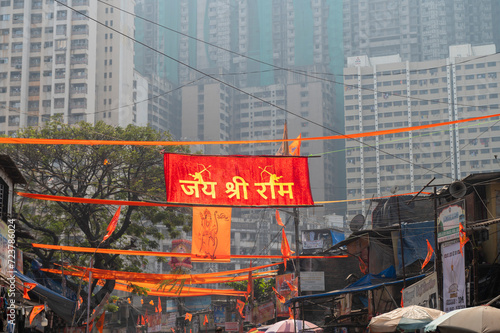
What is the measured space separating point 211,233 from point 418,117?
105346 millimetres

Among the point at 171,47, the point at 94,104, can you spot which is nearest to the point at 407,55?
the point at 171,47

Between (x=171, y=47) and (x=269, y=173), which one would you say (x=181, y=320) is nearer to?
(x=269, y=173)

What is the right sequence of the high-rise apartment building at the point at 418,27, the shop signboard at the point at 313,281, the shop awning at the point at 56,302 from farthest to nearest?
the high-rise apartment building at the point at 418,27 < the shop signboard at the point at 313,281 < the shop awning at the point at 56,302

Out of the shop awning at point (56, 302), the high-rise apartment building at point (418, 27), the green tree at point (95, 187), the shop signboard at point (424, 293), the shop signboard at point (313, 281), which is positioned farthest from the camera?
the high-rise apartment building at point (418, 27)

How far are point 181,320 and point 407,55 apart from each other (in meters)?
100

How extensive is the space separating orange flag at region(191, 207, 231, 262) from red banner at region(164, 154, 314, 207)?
309 cm

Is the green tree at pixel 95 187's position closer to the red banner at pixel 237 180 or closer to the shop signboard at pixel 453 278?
the red banner at pixel 237 180

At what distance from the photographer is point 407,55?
14138 cm

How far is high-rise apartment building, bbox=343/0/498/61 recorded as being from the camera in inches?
5408

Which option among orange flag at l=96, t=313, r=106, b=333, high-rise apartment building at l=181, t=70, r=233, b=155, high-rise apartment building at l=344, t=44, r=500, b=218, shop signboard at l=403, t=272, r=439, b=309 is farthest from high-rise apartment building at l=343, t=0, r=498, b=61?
shop signboard at l=403, t=272, r=439, b=309

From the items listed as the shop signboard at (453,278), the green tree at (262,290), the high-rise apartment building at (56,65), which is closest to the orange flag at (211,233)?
the shop signboard at (453,278)

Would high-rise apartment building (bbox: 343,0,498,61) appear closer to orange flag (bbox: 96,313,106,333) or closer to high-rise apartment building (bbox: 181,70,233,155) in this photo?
high-rise apartment building (bbox: 181,70,233,155)

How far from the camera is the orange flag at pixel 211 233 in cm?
1681

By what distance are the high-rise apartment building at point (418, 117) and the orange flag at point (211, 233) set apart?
3695 inches
